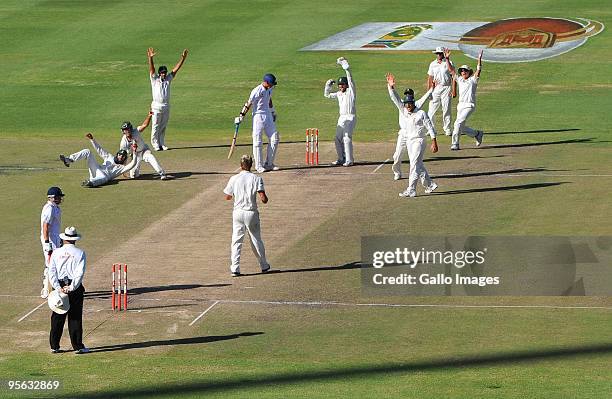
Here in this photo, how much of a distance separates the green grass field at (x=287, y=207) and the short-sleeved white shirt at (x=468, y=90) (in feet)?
4.47

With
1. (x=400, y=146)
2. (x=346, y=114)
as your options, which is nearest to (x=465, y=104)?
(x=346, y=114)

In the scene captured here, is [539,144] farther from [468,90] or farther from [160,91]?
[160,91]

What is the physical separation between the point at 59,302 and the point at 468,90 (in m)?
17.4

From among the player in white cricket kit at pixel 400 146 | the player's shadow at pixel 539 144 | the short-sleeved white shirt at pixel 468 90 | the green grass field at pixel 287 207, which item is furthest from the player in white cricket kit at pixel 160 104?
the player's shadow at pixel 539 144

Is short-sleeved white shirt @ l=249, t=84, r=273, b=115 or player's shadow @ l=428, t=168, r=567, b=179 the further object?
short-sleeved white shirt @ l=249, t=84, r=273, b=115

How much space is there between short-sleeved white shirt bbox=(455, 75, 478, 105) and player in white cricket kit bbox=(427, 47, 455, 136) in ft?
3.66

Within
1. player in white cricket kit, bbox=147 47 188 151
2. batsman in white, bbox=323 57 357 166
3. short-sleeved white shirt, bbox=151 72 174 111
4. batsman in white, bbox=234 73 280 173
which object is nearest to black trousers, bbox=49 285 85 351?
batsman in white, bbox=234 73 280 173

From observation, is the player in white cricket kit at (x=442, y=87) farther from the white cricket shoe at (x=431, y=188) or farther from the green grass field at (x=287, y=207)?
the white cricket shoe at (x=431, y=188)

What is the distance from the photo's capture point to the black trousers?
2064 centimetres

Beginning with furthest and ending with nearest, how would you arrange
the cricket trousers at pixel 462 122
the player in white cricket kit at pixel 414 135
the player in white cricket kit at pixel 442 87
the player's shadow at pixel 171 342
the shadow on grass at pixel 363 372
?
the player in white cricket kit at pixel 442 87 → the cricket trousers at pixel 462 122 → the player in white cricket kit at pixel 414 135 → the player's shadow at pixel 171 342 → the shadow on grass at pixel 363 372

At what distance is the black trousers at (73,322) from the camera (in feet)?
67.7

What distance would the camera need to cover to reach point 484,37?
157ft

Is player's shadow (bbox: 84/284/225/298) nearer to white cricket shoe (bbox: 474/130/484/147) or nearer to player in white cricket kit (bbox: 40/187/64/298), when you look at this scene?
player in white cricket kit (bbox: 40/187/64/298)

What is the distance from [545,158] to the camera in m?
34.6
